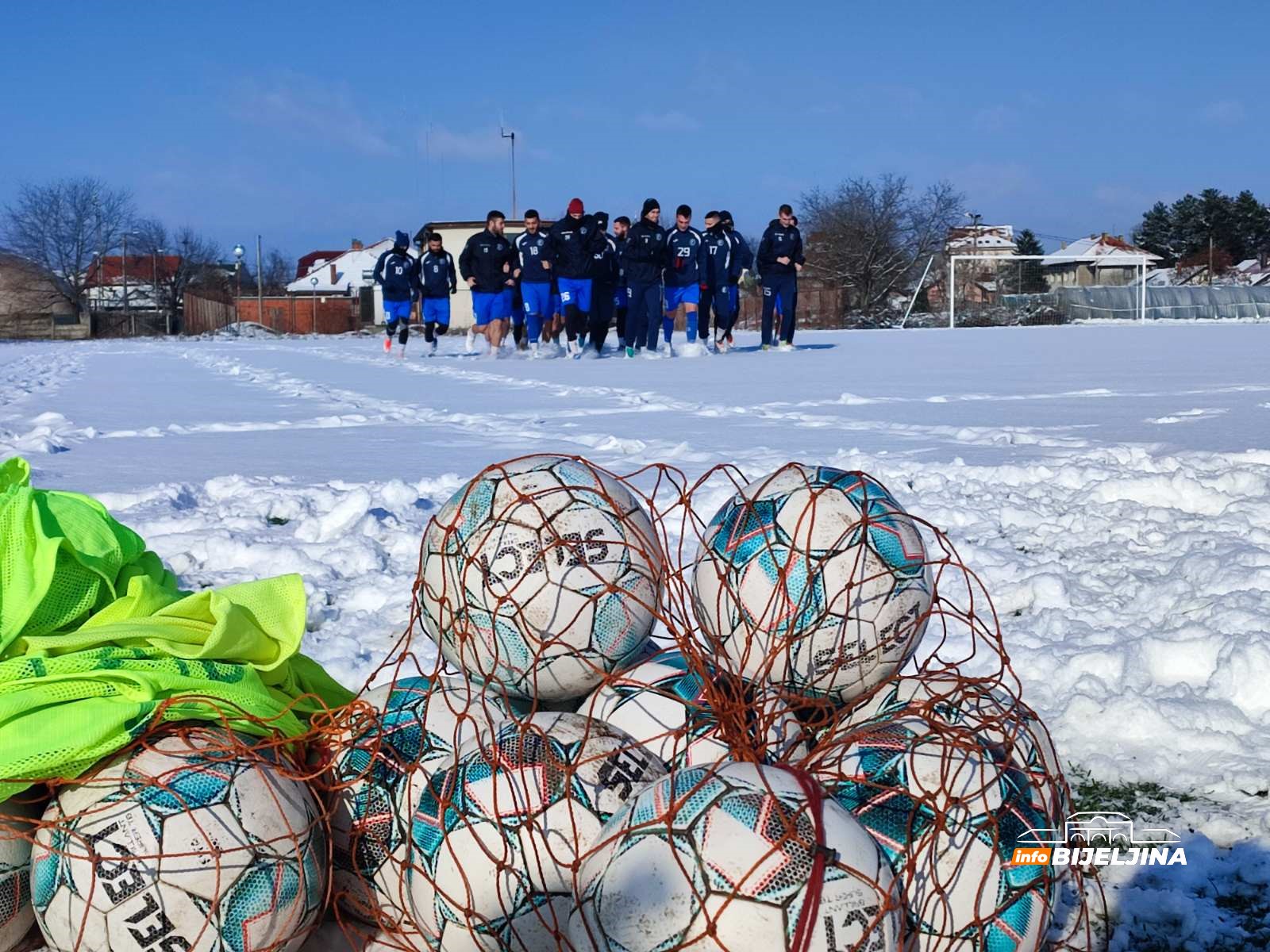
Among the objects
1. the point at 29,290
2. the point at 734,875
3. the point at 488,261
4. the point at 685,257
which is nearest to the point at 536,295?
the point at 488,261

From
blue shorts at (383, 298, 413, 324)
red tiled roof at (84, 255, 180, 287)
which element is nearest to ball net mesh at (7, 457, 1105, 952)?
blue shorts at (383, 298, 413, 324)

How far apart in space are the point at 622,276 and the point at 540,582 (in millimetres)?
18249

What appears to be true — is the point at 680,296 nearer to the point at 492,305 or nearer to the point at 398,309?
the point at 492,305

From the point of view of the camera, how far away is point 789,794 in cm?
186

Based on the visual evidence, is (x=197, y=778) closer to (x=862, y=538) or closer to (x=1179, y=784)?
(x=862, y=538)

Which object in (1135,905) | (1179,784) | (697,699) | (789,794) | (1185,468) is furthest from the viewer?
(1185,468)

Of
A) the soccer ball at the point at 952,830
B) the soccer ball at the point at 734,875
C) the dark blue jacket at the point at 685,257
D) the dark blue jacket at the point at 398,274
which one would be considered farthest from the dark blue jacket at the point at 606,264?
the soccer ball at the point at 734,875

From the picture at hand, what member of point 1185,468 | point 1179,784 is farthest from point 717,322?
Answer: point 1179,784

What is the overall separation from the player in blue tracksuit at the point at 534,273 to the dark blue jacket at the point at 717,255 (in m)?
2.48

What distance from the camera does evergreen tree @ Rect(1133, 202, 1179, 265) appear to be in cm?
7812

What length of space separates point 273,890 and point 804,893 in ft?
3.23

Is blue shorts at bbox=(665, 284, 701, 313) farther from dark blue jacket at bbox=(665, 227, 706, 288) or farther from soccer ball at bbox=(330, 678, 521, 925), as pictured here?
soccer ball at bbox=(330, 678, 521, 925)

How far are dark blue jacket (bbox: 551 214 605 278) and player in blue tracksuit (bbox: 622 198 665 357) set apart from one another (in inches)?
22.4

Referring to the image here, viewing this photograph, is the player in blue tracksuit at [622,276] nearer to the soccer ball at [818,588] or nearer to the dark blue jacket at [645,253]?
the dark blue jacket at [645,253]
